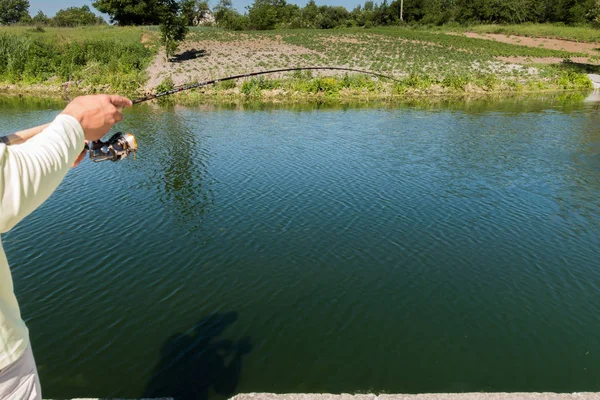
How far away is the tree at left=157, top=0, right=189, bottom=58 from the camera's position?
173 feet

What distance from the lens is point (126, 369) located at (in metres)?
7.84

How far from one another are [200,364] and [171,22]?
54318 mm

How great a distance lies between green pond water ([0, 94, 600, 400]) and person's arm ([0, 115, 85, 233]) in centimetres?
626

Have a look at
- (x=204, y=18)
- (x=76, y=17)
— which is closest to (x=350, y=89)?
(x=204, y=18)

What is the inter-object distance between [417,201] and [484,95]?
38756 mm

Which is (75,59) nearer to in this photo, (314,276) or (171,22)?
(171,22)

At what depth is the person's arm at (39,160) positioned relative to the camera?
1.96 metres

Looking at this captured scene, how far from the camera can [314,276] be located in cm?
1095

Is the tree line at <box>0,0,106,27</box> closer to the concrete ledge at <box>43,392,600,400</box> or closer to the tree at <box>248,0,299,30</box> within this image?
the tree at <box>248,0,299,30</box>

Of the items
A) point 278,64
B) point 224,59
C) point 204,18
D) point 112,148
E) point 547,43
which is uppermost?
point 204,18

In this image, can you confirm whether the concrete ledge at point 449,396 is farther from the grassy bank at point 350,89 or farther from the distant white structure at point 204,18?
the distant white structure at point 204,18

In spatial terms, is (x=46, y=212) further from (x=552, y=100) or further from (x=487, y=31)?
(x=487, y=31)

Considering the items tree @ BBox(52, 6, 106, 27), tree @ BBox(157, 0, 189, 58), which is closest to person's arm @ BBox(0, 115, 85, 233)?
tree @ BBox(157, 0, 189, 58)

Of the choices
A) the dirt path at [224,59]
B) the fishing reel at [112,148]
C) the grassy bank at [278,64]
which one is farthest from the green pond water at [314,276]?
the dirt path at [224,59]
